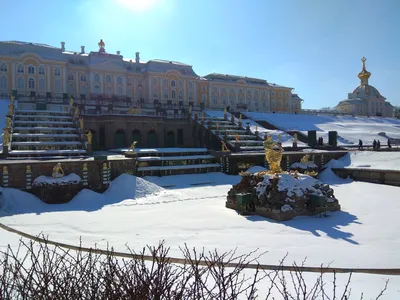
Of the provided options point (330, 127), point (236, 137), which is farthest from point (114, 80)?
point (330, 127)

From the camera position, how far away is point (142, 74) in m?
54.0

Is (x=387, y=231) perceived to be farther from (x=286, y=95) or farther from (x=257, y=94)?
(x=286, y=95)

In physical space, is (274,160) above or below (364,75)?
below

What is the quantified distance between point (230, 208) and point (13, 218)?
826 cm

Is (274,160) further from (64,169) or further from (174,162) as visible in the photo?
(64,169)

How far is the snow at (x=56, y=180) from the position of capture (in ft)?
51.9

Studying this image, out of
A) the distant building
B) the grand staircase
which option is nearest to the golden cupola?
the distant building

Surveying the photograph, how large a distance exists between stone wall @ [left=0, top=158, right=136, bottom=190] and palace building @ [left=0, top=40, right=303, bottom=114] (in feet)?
75.3

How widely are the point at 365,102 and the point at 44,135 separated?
76.3 metres

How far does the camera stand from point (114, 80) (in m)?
51.7

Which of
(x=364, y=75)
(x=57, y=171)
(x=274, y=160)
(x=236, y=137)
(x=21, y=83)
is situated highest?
(x=364, y=75)

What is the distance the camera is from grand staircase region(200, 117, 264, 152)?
97.1 feet

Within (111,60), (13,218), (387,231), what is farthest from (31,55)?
(387,231)

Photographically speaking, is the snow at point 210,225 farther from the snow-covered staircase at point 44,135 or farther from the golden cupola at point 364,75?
the golden cupola at point 364,75
